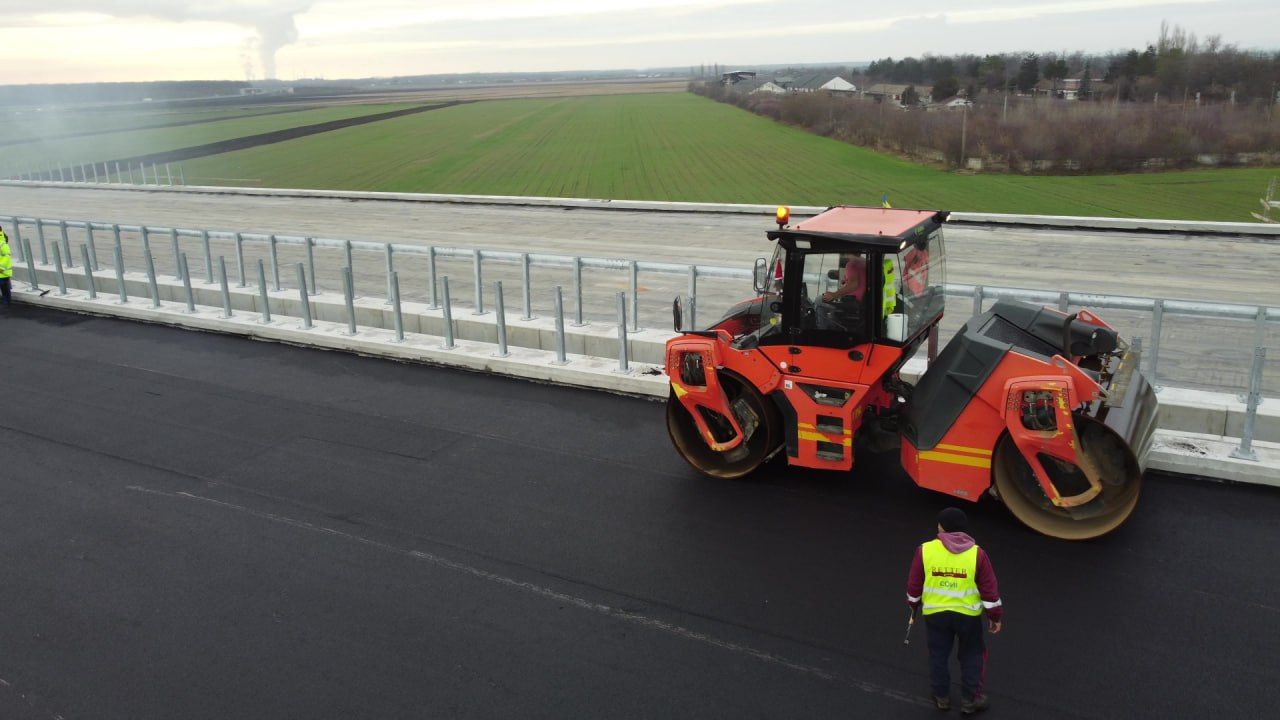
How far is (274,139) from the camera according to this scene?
239ft

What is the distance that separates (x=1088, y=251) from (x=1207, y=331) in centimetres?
893

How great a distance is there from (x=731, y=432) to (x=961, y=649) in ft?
11.2

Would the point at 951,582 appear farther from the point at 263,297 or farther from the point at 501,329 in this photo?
the point at 263,297

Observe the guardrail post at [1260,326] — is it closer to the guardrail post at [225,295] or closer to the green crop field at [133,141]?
the guardrail post at [225,295]

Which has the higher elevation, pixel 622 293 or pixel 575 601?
pixel 622 293

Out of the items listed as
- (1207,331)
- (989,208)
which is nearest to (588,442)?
(1207,331)

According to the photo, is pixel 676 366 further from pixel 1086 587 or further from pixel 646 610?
pixel 1086 587

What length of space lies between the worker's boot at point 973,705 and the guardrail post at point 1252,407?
409 centimetres

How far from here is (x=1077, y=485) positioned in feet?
22.8

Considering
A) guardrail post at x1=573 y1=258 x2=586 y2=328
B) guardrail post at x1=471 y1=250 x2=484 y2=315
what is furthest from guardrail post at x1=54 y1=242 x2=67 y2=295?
guardrail post at x1=573 y1=258 x2=586 y2=328

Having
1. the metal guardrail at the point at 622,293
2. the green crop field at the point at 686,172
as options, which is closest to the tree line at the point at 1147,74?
the green crop field at the point at 686,172

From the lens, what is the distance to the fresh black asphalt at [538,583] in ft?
17.3

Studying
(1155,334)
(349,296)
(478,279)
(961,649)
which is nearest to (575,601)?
(961,649)

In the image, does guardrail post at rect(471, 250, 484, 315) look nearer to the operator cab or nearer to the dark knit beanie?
the operator cab
